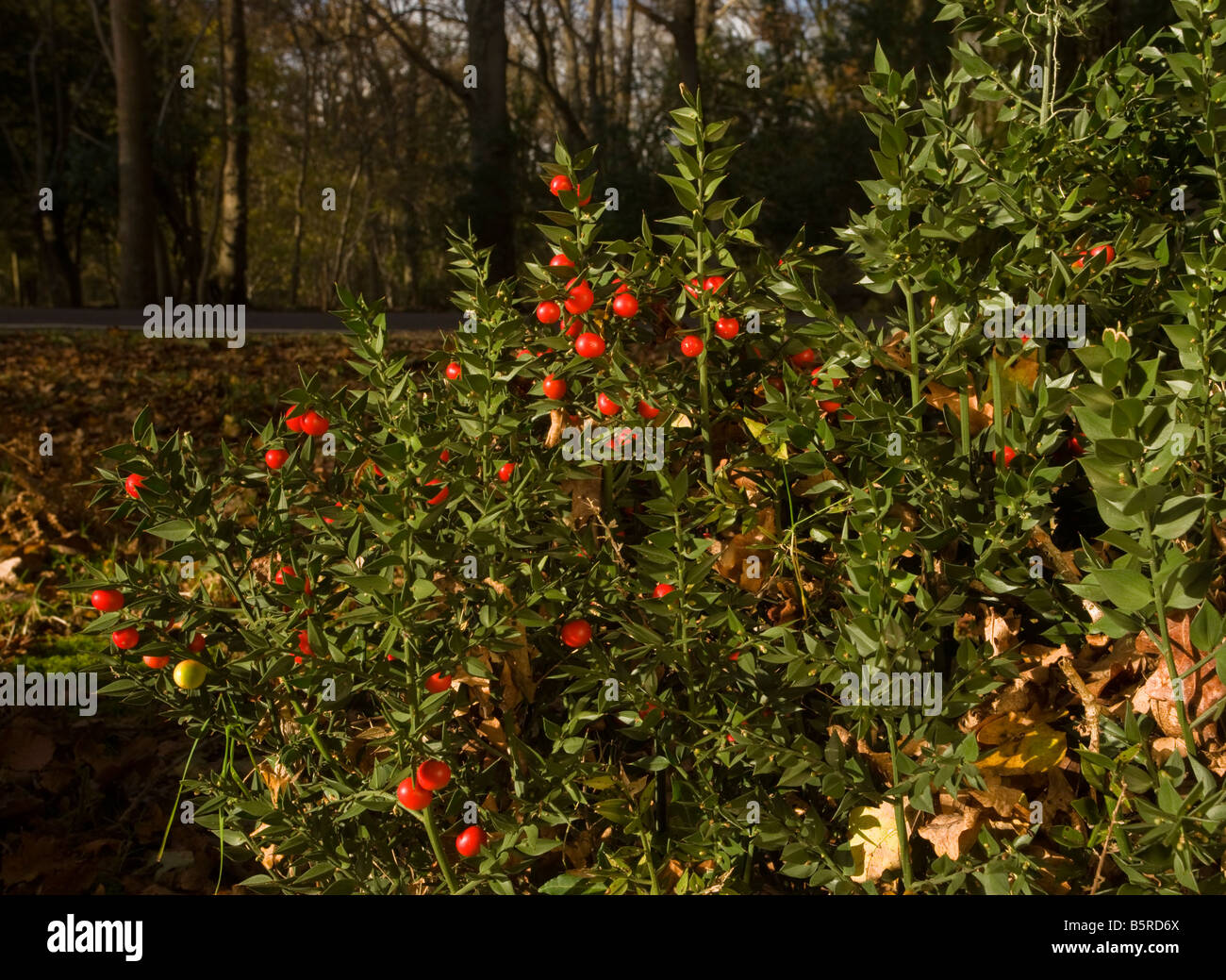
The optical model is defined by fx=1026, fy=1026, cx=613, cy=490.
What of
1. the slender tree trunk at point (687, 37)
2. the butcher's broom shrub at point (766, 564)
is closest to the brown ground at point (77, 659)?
the butcher's broom shrub at point (766, 564)

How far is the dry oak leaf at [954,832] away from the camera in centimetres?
167

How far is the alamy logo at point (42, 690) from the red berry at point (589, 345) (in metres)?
1.92

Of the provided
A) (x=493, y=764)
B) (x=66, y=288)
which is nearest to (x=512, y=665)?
(x=493, y=764)

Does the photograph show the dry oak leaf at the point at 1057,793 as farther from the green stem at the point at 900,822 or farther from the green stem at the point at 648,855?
the green stem at the point at 648,855

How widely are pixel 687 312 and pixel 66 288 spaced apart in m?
27.4

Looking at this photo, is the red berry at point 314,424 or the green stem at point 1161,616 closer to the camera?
the green stem at point 1161,616

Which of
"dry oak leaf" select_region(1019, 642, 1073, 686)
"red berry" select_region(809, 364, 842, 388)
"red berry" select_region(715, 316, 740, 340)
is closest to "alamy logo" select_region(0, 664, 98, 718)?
"red berry" select_region(715, 316, 740, 340)

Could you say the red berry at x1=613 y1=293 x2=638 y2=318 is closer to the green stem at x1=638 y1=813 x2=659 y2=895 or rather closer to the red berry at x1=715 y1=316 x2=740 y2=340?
the red berry at x1=715 y1=316 x2=740 y2=340

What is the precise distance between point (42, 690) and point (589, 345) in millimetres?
2184

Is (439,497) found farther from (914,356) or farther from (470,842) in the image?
(914,356)

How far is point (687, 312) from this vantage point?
2.09 meters

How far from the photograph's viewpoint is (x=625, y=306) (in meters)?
1.83

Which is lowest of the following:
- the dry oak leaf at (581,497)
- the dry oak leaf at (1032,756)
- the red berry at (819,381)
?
the dry oak leaf at (1032,756)
